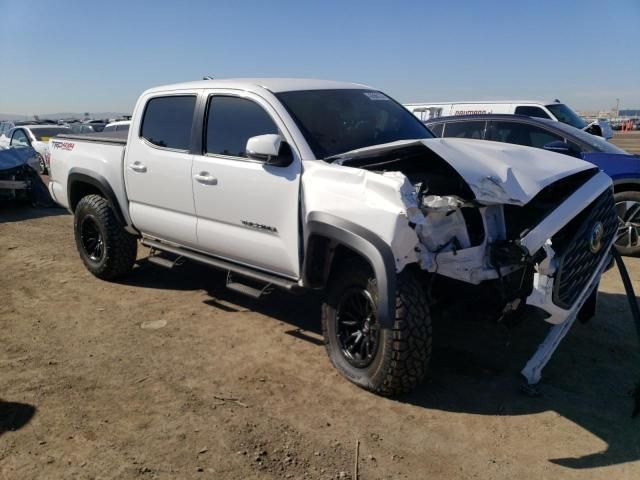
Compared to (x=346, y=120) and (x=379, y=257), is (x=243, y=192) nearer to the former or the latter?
(x=346, y=120)

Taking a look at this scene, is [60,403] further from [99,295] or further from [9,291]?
[9,291]

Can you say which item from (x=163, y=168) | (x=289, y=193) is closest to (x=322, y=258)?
(x=289, y=193)

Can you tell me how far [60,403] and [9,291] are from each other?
2764 mm

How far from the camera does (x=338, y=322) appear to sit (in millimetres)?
3734

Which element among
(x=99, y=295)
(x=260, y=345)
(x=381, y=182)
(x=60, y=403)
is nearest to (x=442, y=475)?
(x=381, y=182)

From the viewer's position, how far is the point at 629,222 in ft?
22.6

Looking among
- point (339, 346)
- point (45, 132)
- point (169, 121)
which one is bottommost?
point (339, 346)

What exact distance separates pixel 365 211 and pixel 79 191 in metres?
4.23

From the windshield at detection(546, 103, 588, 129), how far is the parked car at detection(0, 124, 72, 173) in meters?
13.5

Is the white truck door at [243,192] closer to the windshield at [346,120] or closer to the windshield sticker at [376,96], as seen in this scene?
the windshield at [346,120]

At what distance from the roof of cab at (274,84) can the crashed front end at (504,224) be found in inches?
37.7

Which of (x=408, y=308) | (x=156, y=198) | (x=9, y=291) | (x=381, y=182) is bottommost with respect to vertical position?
(x=9, y=291)

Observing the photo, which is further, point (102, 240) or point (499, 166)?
point (102, 240)

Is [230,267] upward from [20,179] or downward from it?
upward
